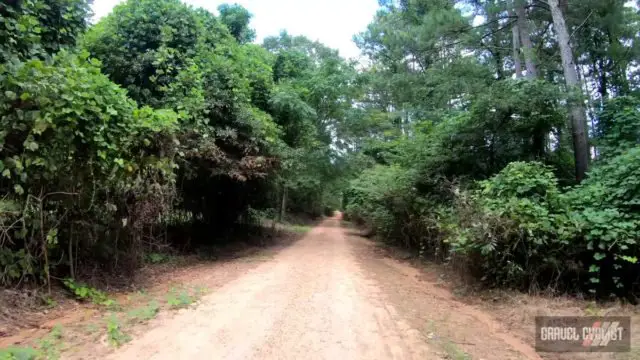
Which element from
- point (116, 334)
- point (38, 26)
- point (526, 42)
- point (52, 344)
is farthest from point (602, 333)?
point (526, 42)

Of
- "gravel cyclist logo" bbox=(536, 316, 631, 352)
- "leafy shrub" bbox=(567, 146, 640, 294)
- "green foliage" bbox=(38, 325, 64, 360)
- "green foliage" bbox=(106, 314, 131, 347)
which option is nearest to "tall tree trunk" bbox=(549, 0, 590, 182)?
"leafy shrub" bbox=(567, 146, 640, 294)

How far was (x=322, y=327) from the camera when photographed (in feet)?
16.0

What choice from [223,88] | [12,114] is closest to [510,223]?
[12,114]

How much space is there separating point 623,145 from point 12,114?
1150 centimetres

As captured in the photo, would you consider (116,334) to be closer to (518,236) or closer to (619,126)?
(518,236)

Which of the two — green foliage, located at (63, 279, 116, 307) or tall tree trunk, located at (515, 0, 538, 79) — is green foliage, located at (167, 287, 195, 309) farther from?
tall tree trunk, located at (515, 0, 538, 79)

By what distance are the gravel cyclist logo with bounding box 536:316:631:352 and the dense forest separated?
38.6 inches

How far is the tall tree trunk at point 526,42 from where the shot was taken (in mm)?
11719

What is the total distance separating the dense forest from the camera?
5316 mm

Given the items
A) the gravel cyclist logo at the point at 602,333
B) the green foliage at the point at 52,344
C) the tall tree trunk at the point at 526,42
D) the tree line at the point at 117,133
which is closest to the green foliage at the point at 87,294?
the tree line at the point at 117,133

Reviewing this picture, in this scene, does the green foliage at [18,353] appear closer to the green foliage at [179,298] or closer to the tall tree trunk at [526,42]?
the green foliage at [179,298]

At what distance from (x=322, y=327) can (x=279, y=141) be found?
330 inches

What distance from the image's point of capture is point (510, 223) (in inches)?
248

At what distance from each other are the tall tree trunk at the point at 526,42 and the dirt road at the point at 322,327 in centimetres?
824
